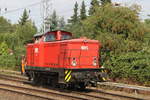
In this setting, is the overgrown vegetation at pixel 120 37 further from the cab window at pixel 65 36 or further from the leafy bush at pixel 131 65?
the cab window at pixel 65 36

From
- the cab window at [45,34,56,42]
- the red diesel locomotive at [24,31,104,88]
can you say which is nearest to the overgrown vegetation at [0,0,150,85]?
the red diesel locomotive at [24,31,104,88]

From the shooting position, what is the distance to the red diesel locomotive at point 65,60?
13.3m

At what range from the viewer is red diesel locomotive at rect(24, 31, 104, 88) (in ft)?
43.8

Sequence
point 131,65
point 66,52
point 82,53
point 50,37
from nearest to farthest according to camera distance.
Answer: point 66,52
point 82,53
point 50,37
point 131,65

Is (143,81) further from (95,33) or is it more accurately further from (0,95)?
(0,95)

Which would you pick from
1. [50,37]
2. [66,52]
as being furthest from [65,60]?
[50,37]

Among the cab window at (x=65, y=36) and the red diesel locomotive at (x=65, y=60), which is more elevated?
the cab window at (x=65, y=36)

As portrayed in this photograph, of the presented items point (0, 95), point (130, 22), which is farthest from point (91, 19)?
point (0, 95)

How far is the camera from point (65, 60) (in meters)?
13.6

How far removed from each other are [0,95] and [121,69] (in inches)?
343

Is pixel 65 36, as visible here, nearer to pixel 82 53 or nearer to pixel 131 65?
pixel 82 53

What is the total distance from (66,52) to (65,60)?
414 mm

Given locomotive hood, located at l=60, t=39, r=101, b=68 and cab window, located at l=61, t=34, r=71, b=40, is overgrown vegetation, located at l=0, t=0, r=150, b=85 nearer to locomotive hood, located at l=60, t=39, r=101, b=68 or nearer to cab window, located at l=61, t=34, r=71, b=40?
locomotive hood, located at l=60, t=39, r=101, b=68

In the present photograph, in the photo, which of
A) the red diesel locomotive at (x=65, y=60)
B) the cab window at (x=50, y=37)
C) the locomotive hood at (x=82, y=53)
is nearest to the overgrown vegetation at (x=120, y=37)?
the red diesel locomotive at (x=65, y=60)
